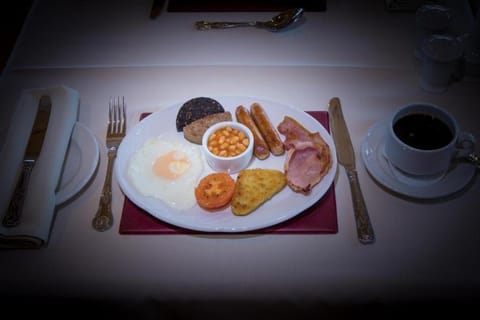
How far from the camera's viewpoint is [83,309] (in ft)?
3.59

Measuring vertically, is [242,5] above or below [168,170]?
above

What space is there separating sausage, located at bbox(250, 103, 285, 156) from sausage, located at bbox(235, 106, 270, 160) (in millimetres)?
12

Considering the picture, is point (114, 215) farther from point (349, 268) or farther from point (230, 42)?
point (230, 42)

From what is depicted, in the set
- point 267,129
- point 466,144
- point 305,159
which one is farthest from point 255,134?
point 466,144

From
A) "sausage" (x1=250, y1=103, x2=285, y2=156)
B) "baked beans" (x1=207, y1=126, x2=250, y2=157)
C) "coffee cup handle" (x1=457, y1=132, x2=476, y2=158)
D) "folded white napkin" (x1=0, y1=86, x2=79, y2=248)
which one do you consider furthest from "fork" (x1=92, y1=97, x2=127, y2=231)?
"coffee cup handle" (x1=457, y1=132, x2=476, y2=158)

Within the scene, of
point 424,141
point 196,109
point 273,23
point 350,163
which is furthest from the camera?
point 273,23

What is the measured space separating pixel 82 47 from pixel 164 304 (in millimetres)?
1041

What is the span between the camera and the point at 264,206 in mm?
1172

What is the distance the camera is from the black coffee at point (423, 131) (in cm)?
115

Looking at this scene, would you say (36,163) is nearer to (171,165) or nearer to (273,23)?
(171,165)

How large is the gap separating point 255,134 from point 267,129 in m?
0.04

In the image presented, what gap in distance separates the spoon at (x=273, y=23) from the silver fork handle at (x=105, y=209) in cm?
70

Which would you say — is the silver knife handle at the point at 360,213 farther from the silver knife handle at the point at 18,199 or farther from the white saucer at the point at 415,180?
the silver knife handle at the point at 18,199

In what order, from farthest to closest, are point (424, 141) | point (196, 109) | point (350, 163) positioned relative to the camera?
point (196, 109)
point (350, 163)
point (424, 141)
